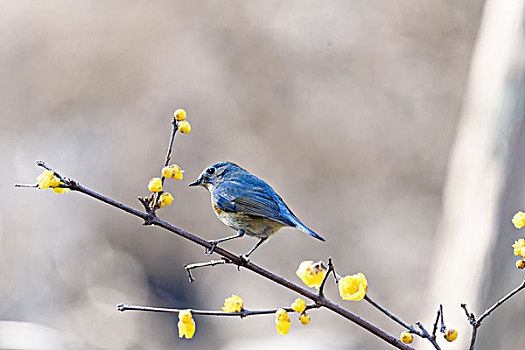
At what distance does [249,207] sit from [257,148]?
4.15 meters

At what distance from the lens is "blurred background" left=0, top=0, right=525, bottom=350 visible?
3883mm

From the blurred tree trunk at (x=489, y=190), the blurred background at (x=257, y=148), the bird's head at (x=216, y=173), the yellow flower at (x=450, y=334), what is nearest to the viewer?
the yellow flower at (x=450, y=334)

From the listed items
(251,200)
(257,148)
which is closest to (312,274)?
(251,200)

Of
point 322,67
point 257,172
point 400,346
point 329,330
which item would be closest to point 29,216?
point 257,172

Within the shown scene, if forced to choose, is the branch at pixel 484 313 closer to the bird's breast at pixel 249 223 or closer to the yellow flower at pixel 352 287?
the yellow flower at pixel 352 287

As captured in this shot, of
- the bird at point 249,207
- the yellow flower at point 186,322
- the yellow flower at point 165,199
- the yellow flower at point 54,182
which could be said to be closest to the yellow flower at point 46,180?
the yellow flower at point 54,182

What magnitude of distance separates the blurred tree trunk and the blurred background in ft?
0.04

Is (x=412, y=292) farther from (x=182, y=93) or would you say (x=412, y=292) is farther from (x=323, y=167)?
(x=182, y=93)

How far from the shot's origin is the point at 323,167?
233 inches

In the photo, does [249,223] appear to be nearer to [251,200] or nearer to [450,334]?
[251,200]

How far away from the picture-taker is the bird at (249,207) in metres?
1.62

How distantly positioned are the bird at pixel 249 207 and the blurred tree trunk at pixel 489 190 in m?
2.05

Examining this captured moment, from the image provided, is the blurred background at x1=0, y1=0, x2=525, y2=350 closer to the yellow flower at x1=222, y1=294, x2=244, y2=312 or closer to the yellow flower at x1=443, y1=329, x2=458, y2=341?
the yellow flower at x1=443, y1=329, x2=458, y2=341

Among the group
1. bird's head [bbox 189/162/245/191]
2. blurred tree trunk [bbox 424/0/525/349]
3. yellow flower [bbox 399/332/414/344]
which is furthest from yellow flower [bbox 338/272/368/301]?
blurred tree trunk [bbox 424/0/525/349]
